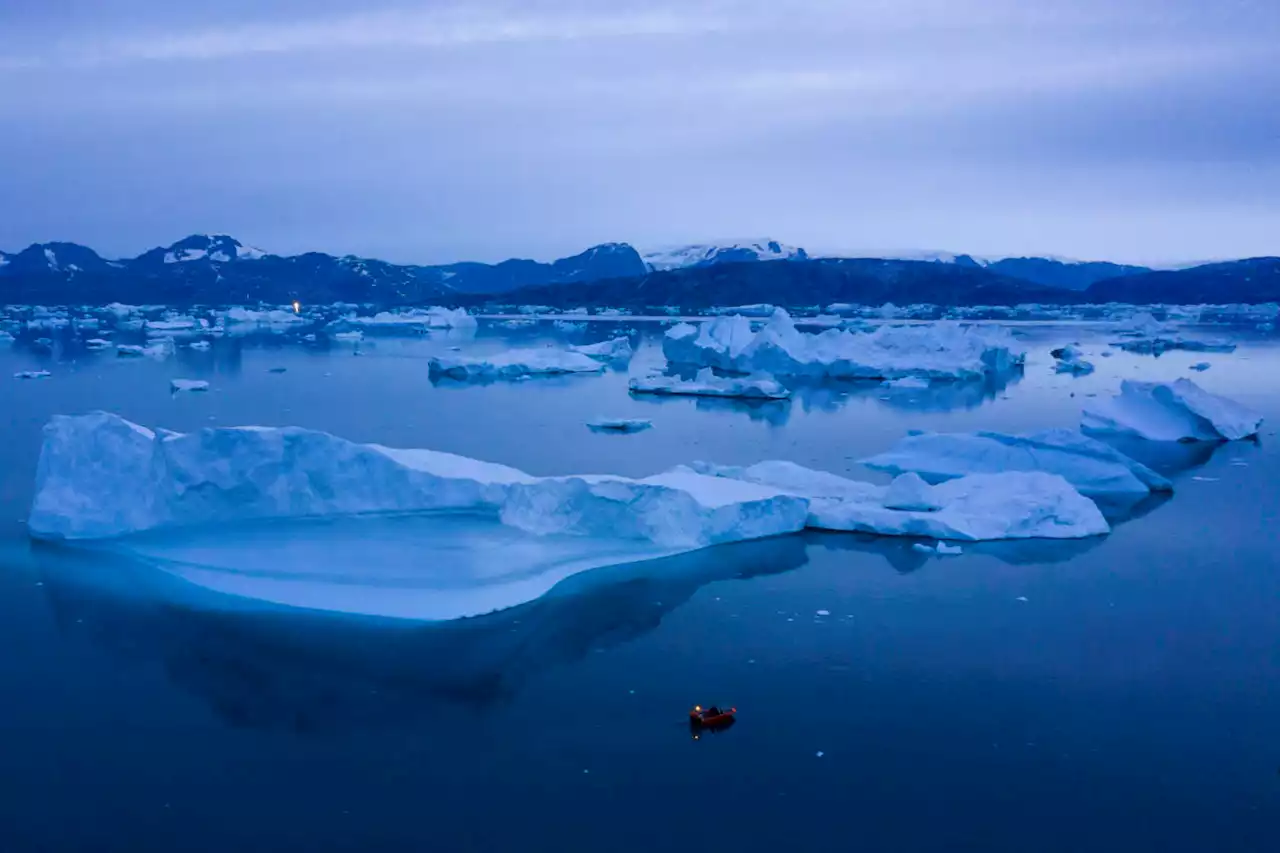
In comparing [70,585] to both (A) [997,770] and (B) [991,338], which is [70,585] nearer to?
(A) [997,770]

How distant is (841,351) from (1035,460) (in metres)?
14.0

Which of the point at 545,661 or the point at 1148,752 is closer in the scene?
the point at 1148,752

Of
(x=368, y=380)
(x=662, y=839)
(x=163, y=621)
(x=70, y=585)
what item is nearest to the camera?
(x=662, y=839)

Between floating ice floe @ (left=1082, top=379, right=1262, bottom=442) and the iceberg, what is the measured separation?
820 centimetres

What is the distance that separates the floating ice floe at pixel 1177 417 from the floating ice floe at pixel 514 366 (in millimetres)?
12184

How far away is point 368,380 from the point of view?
2202 centimetres

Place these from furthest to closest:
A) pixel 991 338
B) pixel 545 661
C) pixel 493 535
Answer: pixel 991 338, pixel 493 535, pixel 545 661

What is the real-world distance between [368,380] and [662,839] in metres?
18.8

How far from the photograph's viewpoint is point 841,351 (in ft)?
80.5

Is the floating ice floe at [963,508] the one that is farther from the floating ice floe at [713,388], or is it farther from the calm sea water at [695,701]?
the floating ice floe at [713,388]

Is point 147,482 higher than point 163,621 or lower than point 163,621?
higher

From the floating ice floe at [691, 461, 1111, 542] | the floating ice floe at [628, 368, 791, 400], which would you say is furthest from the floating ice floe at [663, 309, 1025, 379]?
the floating ice floe at [691, 461, 1111, 542]

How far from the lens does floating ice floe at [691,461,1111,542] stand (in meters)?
8.61

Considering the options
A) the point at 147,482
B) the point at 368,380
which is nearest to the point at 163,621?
the point at 147,482
